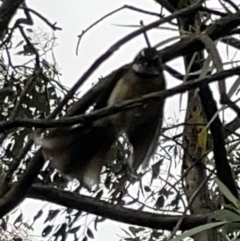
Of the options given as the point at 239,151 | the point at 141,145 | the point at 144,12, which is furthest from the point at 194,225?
Answer: the point at 239,151

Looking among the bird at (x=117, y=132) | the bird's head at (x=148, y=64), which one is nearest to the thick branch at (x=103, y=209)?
the bird at (x=117, y=132)

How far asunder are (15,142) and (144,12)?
0.50 metres

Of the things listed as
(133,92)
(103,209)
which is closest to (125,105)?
(133,92)

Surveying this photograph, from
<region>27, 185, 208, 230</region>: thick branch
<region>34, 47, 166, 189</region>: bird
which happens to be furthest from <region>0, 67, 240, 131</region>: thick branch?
<region>27, 185, 208, 230</region>: thick branch

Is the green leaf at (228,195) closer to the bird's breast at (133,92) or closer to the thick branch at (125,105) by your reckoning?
the bird's breast at (133,92)

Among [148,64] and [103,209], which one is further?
[103,209]

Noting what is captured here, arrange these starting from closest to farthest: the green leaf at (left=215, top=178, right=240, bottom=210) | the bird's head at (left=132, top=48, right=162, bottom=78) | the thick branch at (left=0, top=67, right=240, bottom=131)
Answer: the thick branch at (left=0, top=67, right=240, bottom=131), the bird's head at (left=132, top=48, right=162, bottom=78), the green leaf at (left=215, top=178, right=240, bottom=210)

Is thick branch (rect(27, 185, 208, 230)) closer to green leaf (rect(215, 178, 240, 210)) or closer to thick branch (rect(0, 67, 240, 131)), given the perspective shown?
green leaf (rect(215, 178, 240, 210))

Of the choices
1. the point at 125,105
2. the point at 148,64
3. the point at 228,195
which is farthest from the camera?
the point at 228,195

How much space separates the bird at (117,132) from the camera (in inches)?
25.6

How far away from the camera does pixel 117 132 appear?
0.69 metres

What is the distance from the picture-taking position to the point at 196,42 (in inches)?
25.0

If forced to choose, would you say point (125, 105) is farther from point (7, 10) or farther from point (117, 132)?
point (7, 10)

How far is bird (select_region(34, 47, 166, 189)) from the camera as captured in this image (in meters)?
0.65
